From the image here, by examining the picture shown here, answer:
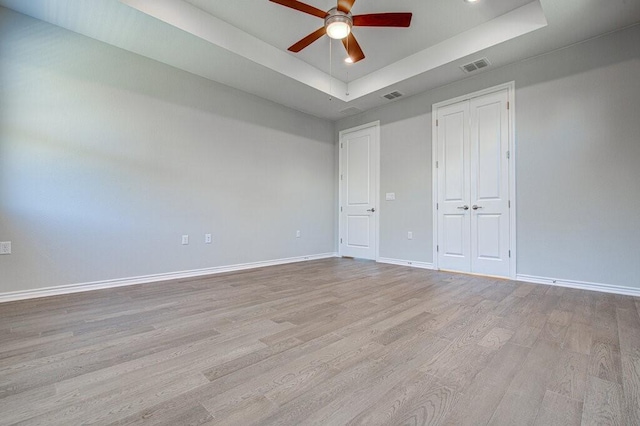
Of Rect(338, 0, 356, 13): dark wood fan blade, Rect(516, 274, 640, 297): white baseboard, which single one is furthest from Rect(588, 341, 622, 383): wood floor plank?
Rect(338, 0, 356, 13): dark wood fan blade

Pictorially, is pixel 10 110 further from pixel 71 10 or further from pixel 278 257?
pixel 278 257

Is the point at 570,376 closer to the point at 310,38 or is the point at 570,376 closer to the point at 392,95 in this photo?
Answer: the point at 310,38

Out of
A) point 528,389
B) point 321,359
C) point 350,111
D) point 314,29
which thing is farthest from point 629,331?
point 350,111

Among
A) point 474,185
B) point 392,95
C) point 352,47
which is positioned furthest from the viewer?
point 392,95

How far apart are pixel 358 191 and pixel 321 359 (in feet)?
13.9

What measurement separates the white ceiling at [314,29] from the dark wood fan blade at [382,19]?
1.76 ft

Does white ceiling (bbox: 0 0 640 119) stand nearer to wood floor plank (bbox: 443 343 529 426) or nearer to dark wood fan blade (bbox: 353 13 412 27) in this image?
dark wood fan blade (bbox: 353 13 412 27)

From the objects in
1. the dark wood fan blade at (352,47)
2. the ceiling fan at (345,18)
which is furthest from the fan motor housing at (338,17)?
the dark wood fan blade at (352,47)

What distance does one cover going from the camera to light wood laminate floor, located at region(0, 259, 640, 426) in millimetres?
1175

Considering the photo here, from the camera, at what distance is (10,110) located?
2748 millimetres

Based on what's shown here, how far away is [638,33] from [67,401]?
17.9 feet

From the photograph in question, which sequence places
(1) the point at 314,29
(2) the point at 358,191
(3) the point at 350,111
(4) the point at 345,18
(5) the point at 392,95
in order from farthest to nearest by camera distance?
(2) the point at 358,191 < (3) the point at 350,111 < (5) the point at 392,95 < (1) the point at 314,29 < (4) the point at 345,18

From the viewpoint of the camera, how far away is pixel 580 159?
3.23 metres

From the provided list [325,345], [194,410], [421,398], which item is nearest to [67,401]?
[194,410]
